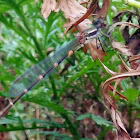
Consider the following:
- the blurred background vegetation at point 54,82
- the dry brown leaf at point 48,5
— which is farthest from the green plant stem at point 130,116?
the dry brown leaf at point 48,5

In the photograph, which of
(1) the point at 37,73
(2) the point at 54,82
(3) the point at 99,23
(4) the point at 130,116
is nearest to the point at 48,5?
(3) the point at 99,23

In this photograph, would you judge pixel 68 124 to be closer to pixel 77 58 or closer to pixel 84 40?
pixel 77 58

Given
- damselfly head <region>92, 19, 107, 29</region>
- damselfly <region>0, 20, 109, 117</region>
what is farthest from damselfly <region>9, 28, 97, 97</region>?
damselfly head <region>92, 19, 107, 29</region>

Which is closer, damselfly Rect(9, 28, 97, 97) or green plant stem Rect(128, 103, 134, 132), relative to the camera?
damselfly Rect(9, 28, 97, 97)

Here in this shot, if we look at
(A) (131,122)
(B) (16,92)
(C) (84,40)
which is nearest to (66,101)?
(A) (131,122)

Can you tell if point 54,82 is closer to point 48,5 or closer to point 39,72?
point 39,72

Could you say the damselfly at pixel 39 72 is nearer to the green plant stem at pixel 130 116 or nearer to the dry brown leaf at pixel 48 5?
the dry brown leaf at pixel 48 5

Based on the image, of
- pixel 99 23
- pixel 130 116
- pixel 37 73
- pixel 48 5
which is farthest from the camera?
pixel 130 116

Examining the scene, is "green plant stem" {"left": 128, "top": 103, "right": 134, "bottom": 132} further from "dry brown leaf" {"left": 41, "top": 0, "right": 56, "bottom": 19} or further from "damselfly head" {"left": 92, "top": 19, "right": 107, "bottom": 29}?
"dry brown leaf" {"left": 41, "top": 0, "right": 56, "bottom": 19}
